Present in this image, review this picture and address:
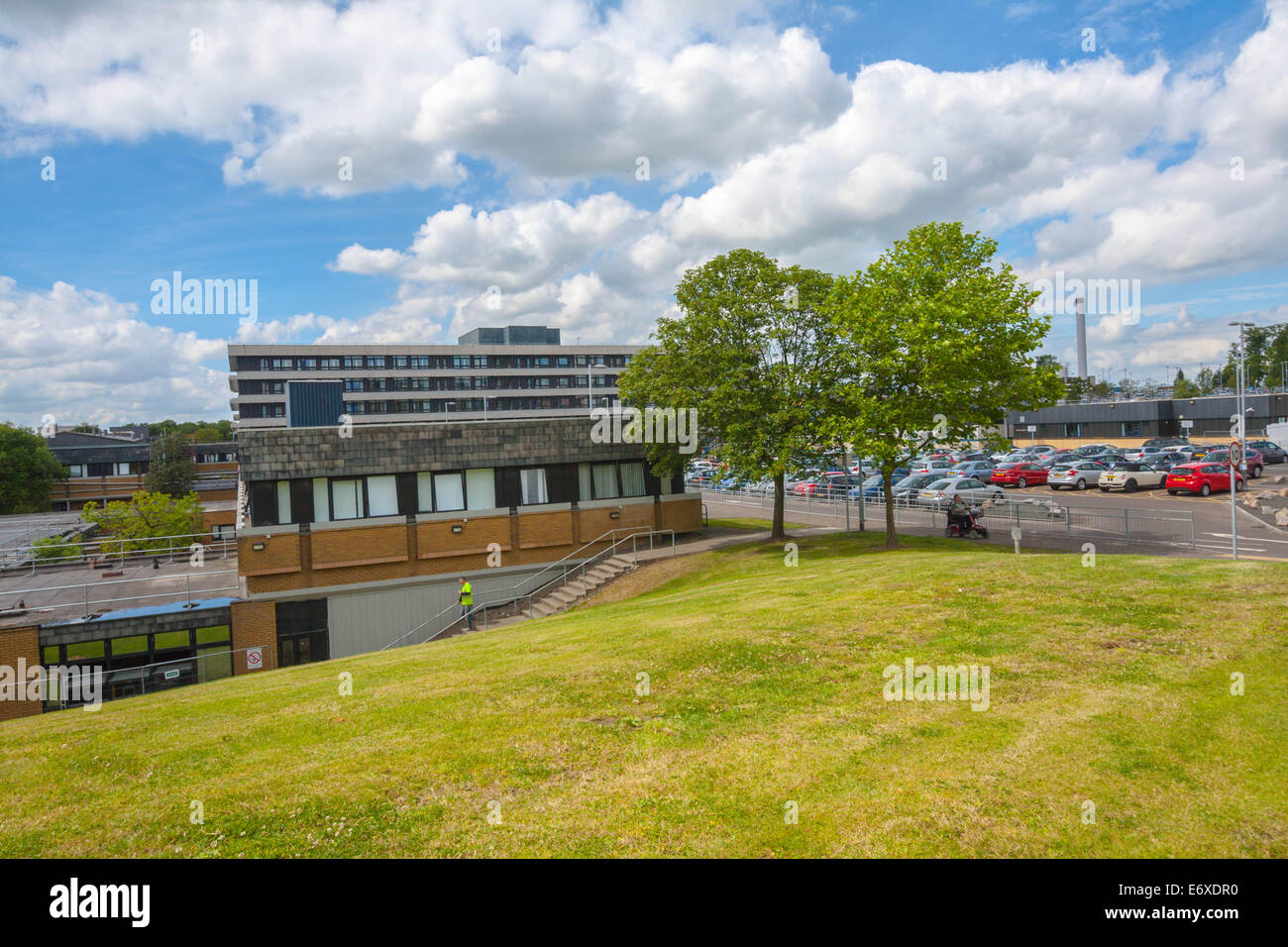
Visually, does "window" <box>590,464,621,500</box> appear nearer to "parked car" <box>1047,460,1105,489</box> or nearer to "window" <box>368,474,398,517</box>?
"window" <box>368,474,398,517</box>

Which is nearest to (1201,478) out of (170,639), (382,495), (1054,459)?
(1054,459)

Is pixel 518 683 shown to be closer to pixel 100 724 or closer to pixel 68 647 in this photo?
pixel 100 724

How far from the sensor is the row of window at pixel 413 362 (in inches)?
3169

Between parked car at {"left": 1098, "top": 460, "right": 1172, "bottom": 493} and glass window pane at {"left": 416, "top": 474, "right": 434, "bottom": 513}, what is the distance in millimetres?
36459

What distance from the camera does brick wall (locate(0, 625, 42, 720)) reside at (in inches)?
795

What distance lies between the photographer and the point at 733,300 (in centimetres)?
2736

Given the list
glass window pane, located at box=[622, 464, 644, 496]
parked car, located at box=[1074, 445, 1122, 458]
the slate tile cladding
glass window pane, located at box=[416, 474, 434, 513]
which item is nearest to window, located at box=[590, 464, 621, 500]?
glass window pane, located at box=[622, 464, 644, 496]

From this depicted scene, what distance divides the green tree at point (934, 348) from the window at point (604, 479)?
10.5m

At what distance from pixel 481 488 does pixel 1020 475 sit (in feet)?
113

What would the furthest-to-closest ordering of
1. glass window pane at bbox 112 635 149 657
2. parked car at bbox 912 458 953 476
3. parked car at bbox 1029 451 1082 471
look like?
parked car at bbox 912 458 953 476 → parked car at bbox 1029 451 1082 471 → glass window pane at bbox 112 635 149 657

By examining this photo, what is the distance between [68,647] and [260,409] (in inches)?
2510

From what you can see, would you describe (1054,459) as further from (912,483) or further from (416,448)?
(416,448)

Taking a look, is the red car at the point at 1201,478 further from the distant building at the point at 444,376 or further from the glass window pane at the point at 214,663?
the distant building at the point at 444,376
